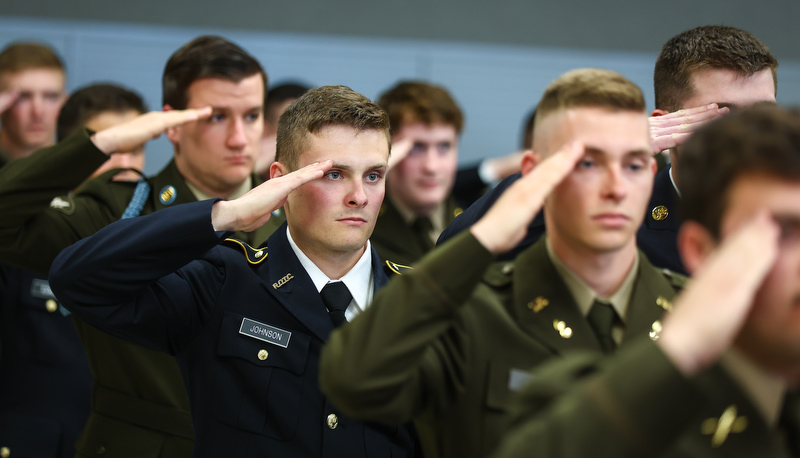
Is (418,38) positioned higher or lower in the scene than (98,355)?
higher

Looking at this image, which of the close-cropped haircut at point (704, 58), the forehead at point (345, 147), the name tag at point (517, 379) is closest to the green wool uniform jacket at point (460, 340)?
the name tag at point (517, 379)

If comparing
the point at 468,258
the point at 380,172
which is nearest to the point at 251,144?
the point at 380,172

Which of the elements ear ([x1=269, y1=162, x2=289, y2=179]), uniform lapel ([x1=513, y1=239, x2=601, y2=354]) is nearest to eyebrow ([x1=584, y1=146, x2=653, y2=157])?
uniform lapel ([x1=513, y1=239, x2=601, y2=354])

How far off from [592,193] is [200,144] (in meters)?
1.78

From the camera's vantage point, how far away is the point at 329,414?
6.93ft

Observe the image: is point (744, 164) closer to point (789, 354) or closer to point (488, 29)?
point (789, 354)

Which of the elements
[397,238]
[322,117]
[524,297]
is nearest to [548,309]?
[524,297]

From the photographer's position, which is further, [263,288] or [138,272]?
[263,288]

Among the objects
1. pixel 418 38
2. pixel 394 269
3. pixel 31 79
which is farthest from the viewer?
pixel 418 38

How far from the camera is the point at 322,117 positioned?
2.31 meters

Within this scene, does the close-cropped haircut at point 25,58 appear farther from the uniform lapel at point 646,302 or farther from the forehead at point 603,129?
the uniform lapel at point 646,302

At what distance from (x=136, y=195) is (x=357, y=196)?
1.11 meters

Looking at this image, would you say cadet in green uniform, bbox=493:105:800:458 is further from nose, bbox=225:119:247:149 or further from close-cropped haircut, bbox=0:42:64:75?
close-cropped haircut, bbox=0:42:64:75

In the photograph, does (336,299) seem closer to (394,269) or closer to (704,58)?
(394,269)
